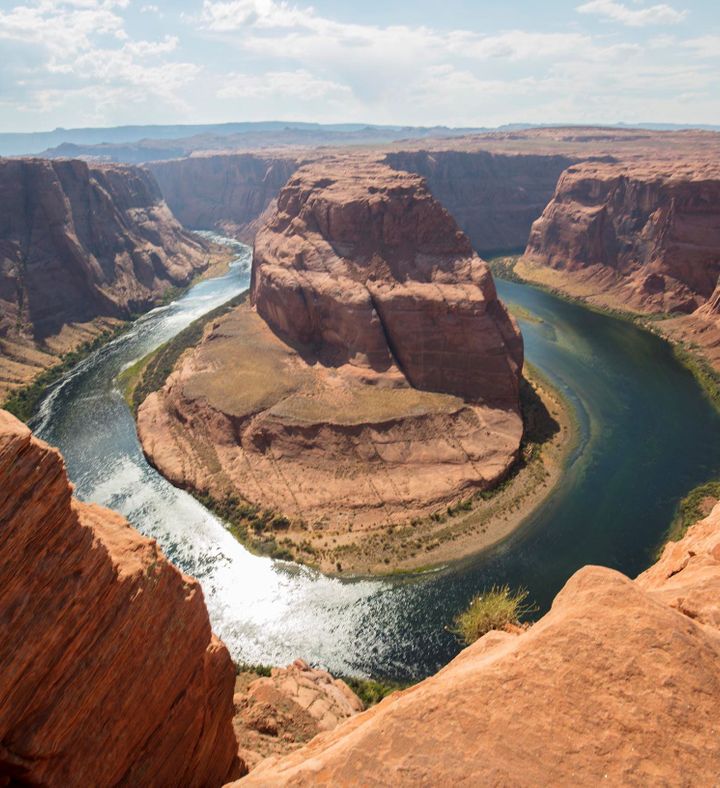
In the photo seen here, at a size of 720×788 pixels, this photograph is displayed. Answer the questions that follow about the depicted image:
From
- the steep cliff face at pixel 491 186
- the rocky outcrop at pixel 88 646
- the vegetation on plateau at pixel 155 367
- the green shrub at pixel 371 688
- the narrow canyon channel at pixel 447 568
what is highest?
the steep cliff face at pixel 491 186

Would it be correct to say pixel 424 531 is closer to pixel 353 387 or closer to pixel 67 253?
pixel 353 387

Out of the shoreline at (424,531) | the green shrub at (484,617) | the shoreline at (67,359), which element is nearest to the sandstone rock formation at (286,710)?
the green shrub at (484,617)

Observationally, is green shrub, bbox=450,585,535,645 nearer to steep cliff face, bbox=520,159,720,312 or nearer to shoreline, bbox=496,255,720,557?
shoreline, bbox=496,255,720,557

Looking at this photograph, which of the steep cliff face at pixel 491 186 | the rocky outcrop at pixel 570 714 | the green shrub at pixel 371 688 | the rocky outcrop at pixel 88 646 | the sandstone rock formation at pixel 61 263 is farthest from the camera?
the steep cliff face at pixel 491 186

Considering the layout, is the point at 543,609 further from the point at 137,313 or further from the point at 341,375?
the point at 137,313

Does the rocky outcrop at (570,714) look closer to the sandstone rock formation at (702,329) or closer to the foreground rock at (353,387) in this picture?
the foreground rock at (353,387)

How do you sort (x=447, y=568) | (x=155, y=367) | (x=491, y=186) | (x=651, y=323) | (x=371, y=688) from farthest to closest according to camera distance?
(x=491, y=186) < (x=651, y=323) < (x=155, y=367) < (x=447, y=568) < (x=371, y=688)

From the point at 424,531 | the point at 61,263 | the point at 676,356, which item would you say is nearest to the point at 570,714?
the point at 424,531
